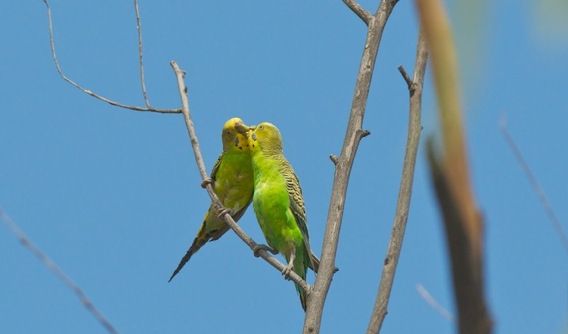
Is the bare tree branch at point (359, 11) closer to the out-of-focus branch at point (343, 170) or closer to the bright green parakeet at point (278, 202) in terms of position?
the out-of-focus branch at point (343, 170)

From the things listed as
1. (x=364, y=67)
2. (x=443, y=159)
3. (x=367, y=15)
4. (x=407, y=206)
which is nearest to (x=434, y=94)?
(x=443, y=159)

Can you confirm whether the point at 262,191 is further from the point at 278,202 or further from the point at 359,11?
the point at 359,11

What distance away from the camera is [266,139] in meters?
7.07

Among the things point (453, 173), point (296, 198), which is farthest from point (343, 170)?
point (453, 173)

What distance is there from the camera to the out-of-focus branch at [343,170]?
3.90 m

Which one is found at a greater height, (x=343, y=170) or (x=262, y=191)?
(x=343, y=170)

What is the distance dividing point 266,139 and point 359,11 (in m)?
2.55

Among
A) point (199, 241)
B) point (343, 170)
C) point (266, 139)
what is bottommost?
point (199, 241)

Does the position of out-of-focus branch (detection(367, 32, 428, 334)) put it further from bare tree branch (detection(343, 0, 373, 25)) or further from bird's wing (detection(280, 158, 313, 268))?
bird's wing (detection(280, 158, 313, 268))

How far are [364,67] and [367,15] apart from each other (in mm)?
471

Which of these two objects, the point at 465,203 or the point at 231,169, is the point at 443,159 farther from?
the point at 231,169

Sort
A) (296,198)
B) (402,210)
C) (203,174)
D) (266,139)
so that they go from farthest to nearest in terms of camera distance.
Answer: (266,139), (296,198), (203,174), (402,210)

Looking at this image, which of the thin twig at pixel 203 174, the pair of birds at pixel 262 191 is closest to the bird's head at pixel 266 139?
the pair of birds at pixel 262 191

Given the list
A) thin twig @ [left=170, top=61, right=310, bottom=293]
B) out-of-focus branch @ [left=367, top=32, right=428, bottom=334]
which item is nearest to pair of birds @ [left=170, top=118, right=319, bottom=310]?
thin twig @ [left=170, top=61, right=310, bottom=293]
